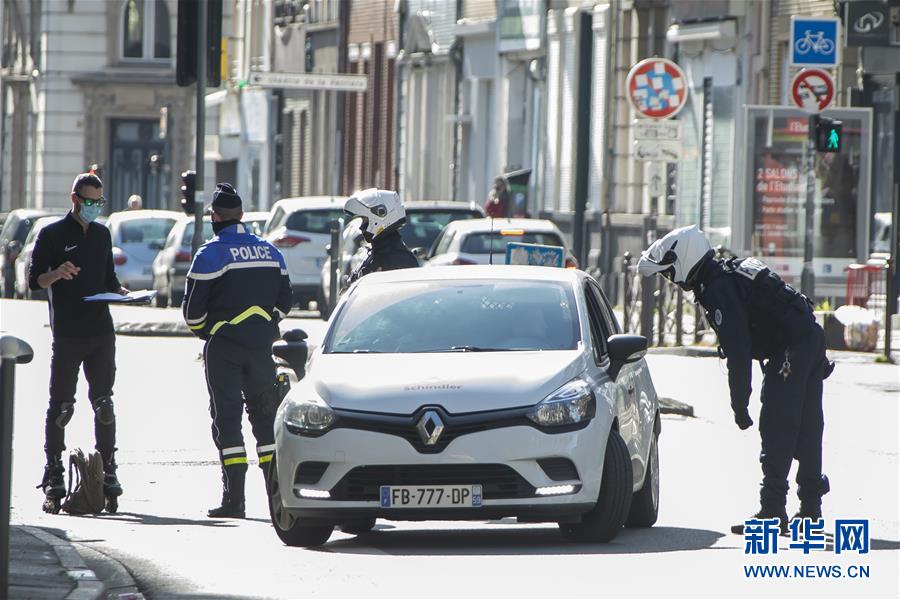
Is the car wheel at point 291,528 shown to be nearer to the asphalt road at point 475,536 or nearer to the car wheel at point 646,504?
the asphalt road at point 475,536

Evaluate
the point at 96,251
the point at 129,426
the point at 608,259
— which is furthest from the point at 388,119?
the point at 96,251

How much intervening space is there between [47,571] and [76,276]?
3.57 meters

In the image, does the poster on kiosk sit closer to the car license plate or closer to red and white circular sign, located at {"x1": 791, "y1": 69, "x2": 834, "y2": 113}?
red and white circular sign, located at {"x1": 791, "y1": 69, "x2": 834, "y2": 113}

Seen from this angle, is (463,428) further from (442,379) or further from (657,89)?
(657,89)

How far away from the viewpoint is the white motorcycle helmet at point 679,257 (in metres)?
12.6

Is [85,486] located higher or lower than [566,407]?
lower

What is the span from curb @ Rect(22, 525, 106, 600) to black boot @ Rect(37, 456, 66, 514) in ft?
3.83

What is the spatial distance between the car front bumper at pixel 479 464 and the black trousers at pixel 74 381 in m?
2.59

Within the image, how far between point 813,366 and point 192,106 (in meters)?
58.4

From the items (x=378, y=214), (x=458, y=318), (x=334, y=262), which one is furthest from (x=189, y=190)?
(x=458, y=318)

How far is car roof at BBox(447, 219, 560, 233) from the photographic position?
2889cm

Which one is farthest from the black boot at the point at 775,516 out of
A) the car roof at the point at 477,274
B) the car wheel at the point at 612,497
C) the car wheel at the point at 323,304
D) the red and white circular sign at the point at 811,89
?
the car wheel at the point at 323,304

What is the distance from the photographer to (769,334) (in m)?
12.8

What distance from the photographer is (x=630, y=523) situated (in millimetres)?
13195
